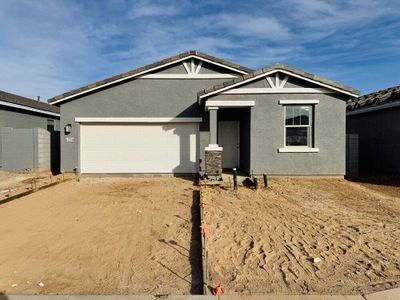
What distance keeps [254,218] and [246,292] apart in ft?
9.65

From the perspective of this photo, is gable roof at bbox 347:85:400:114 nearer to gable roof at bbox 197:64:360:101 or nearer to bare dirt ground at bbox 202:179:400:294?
gable roof at bbox 197:64:360:101

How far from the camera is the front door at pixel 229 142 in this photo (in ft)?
44.3

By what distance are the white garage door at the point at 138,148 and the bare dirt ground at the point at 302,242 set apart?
14.3ft

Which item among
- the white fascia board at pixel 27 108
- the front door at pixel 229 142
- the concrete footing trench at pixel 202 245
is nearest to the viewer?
the concrete footing trench at pixel 202 245

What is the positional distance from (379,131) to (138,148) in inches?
425

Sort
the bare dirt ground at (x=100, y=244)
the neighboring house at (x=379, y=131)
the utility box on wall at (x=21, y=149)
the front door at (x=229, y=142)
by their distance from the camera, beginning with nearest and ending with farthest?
1. the bare dirt ground at (x=100, y=244)
2. the neighboring house at (x=379, y=131)
3. the front door at (x=229, y=142)
4. the utility box on wall at (x=21, y=149)

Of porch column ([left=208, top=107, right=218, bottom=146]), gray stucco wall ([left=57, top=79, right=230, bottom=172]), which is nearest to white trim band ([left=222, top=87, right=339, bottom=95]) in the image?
porch column ([left=208, top=107, right=218, bottom=146])

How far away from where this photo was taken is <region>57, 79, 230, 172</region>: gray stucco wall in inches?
501

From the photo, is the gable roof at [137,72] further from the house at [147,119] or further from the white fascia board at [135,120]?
the white fascia board at [135,120]

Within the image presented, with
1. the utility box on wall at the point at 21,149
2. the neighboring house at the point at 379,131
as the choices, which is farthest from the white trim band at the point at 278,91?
the utility box on wall at the point at 21,149

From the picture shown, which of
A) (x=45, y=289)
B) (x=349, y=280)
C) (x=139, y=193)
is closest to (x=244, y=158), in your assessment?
(x=139, y=193)

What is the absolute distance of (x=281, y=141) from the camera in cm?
1123

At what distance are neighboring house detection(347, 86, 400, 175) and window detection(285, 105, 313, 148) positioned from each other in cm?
383

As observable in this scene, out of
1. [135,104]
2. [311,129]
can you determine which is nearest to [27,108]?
[135,104]
